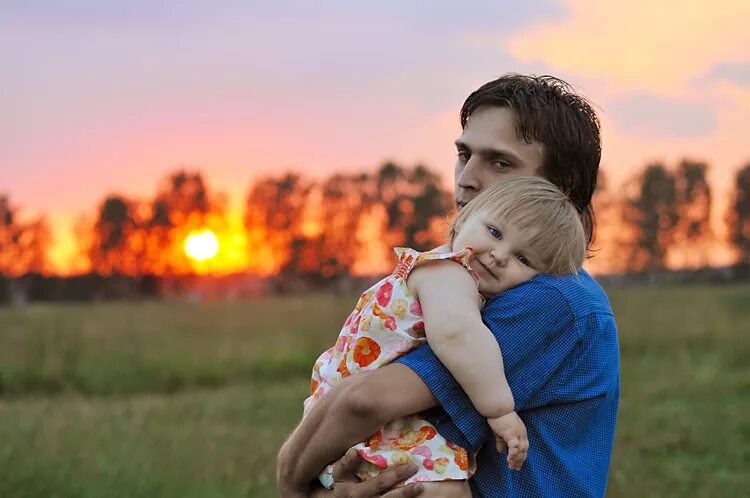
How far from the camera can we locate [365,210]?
7750 cm

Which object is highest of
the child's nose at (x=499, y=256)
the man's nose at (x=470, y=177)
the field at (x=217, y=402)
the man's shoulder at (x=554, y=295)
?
the man's nose at (x=470, y=177)

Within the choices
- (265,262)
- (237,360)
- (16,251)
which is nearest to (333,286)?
(265,262)

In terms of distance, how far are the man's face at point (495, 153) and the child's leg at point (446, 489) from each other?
3.28 feet

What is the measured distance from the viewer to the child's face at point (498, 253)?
8.89ft

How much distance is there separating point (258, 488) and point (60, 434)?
8.78 feet

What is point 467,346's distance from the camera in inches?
99.8

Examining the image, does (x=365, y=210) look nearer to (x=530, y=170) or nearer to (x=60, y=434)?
(x=60, y=434)

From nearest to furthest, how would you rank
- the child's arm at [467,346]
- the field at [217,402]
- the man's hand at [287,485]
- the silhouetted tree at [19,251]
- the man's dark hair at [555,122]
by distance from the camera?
the child's arm at [467,346] → the man's hand at [287,485] → the man's dark hair at [555,122] → the field at [217,402] → the silhouetted tree at [19,251]

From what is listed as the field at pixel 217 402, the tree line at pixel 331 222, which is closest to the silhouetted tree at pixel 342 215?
the tree line at pixel 331 222

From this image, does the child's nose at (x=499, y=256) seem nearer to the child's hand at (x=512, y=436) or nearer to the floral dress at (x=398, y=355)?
the floral dress at (x=398, y=355)

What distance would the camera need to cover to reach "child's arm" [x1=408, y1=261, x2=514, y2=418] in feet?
8.32

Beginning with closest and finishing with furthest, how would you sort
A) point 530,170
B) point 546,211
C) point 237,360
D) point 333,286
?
point 546,211 → point 530,170 → point 237,360 → point 333,286

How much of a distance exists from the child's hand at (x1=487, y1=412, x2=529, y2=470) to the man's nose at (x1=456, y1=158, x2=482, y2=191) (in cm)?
90

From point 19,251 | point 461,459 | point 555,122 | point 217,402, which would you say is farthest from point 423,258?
point 19,251
